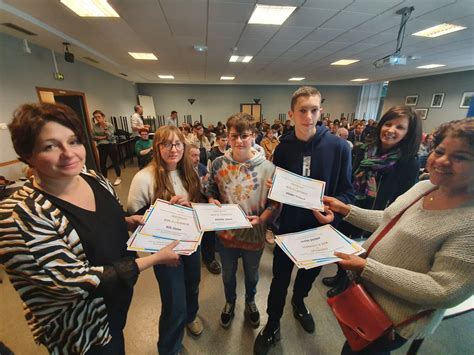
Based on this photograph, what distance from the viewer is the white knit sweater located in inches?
26.7

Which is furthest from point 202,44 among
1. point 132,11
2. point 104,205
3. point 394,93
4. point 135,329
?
point 394,93

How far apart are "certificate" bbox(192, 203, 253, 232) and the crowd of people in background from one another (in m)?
0.11

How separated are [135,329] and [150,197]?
1.28 metres

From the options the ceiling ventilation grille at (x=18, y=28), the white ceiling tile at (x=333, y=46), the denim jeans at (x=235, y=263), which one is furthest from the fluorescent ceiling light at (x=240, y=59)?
the denim jeans at (x=235, y=263)

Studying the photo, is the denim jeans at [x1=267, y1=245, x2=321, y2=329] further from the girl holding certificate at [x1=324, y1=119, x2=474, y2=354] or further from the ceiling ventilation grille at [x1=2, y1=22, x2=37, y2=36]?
the ceiling ventilation grille at [x1=2, y1=22, x2=37, y2=36]

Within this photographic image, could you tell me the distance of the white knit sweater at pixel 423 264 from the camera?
679 mm

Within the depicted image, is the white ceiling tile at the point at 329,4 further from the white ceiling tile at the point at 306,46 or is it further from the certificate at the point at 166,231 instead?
the certificate at the point at 166,231

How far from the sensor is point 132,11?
2961 mm

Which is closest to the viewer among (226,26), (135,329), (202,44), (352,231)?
(135,329)

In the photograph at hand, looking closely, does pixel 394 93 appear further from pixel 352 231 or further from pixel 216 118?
pixel 352 231

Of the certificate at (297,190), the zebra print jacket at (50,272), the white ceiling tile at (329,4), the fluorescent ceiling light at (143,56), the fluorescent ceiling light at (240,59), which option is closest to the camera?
the zebra print jacket at (50,272)

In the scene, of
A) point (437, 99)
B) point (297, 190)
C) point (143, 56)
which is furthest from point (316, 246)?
point (437, 99)

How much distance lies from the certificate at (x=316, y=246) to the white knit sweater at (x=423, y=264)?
121 mm

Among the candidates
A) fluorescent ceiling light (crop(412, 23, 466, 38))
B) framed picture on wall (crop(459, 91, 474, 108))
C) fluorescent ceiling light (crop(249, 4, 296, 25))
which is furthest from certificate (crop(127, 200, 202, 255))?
framed picture on wall (crop(459, 91, 474, 108))
